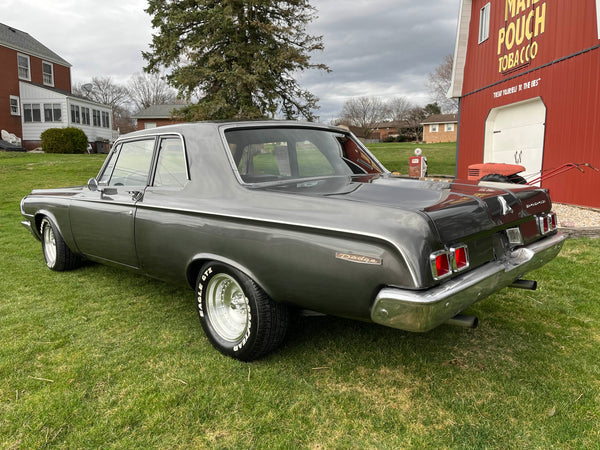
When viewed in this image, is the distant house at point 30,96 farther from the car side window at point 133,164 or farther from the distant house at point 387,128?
the distant house at point 387,128

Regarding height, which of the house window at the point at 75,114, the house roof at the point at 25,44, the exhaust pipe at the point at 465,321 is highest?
the house roof at the point at 25,44

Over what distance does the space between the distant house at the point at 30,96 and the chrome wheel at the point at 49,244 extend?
27.8 m

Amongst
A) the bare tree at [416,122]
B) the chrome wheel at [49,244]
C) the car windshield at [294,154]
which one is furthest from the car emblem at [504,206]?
the bare tree at [416,122]

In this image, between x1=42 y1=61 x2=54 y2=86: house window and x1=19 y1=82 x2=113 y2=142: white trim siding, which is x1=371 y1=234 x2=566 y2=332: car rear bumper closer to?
x1=19 y1=82 x2=113 y2=142: white trim siding

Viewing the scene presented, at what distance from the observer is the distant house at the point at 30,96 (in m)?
27.6

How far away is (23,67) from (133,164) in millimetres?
32172

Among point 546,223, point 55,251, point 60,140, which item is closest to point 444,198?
point 546,223

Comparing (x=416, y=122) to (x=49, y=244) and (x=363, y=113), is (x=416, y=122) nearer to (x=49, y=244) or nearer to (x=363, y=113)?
(x=363, y=113)

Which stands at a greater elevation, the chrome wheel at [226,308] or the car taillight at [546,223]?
the car taillight at [546,223]

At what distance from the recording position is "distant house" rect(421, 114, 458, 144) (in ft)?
167

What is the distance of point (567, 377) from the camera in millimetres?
2600

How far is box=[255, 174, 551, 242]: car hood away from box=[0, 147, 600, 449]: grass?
94cm

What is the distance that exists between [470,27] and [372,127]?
197 feet


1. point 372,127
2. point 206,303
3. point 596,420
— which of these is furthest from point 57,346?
point 372,127
